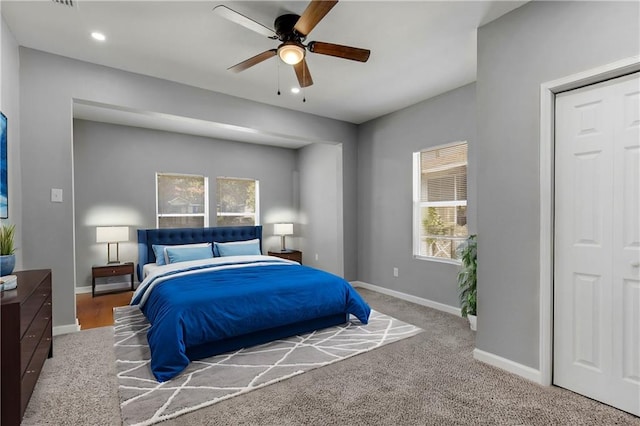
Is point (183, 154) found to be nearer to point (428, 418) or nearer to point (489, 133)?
point (489, 133)

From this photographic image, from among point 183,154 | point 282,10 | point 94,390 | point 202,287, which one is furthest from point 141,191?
point 282,10

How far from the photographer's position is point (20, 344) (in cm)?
169

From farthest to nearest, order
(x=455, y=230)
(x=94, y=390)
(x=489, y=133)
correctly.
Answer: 1. (x=455, y=230)
2. (x=489, y=133)
3. (x=94, y=390)

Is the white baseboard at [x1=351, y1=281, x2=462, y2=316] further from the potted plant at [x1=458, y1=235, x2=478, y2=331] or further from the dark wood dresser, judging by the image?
the dark wood dresser


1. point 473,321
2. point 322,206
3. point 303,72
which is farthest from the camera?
point 322,206

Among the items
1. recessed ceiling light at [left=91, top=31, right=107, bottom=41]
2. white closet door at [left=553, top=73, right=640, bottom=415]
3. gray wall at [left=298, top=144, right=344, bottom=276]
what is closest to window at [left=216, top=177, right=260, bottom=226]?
gray wall at [left=298, top=144, right=344, bottom=276]

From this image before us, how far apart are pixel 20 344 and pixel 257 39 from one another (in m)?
2.71

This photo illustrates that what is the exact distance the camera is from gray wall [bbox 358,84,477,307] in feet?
12.6

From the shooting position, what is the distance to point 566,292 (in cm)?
222

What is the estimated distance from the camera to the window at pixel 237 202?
6047 mm

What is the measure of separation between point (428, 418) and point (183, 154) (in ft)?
17.4

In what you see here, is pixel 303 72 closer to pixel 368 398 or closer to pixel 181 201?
pixel 368 398

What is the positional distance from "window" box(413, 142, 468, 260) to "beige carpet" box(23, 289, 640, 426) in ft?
5.19

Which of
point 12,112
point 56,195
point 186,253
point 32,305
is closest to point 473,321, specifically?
point 32,305
